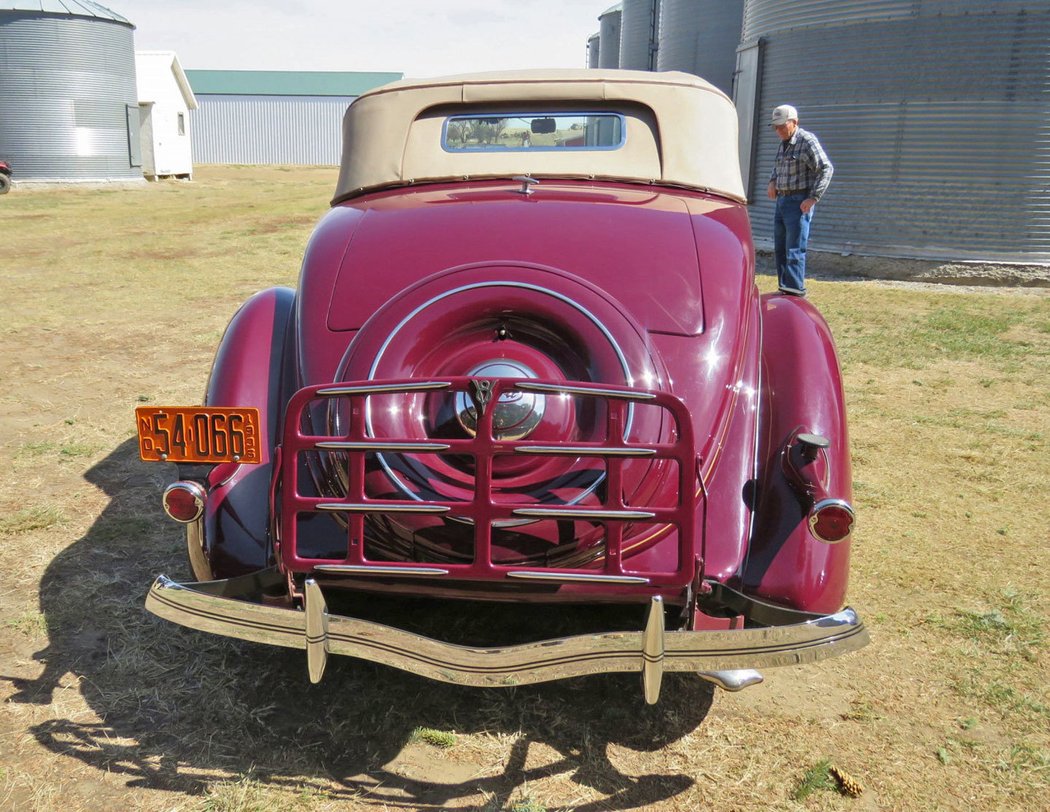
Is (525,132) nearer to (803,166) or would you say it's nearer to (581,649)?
(581,649)

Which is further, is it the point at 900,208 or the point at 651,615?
the point at 900,208

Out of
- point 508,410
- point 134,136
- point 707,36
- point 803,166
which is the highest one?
point 707,36

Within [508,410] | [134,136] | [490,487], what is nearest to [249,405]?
[508,410]

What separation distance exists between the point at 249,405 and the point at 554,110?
1955mm

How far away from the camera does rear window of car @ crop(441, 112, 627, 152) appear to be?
12.9 feet

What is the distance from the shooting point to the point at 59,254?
1275 centimetres

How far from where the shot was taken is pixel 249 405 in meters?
3.06

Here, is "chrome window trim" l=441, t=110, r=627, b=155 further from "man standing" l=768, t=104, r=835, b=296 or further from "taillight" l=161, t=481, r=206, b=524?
"man standing" l=768, t=104, r=835, b=296

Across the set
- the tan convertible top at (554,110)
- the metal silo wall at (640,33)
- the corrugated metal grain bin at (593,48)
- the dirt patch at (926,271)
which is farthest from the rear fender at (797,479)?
the corrugated metal grain bin at (593,48)

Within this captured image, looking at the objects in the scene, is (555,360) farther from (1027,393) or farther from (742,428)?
(1027,393)

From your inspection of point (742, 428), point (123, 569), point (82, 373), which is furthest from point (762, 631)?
point (82, 373)

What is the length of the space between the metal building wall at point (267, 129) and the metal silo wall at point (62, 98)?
2199cm

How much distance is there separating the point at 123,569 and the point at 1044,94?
420 inches

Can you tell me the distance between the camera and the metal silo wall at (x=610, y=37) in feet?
102
